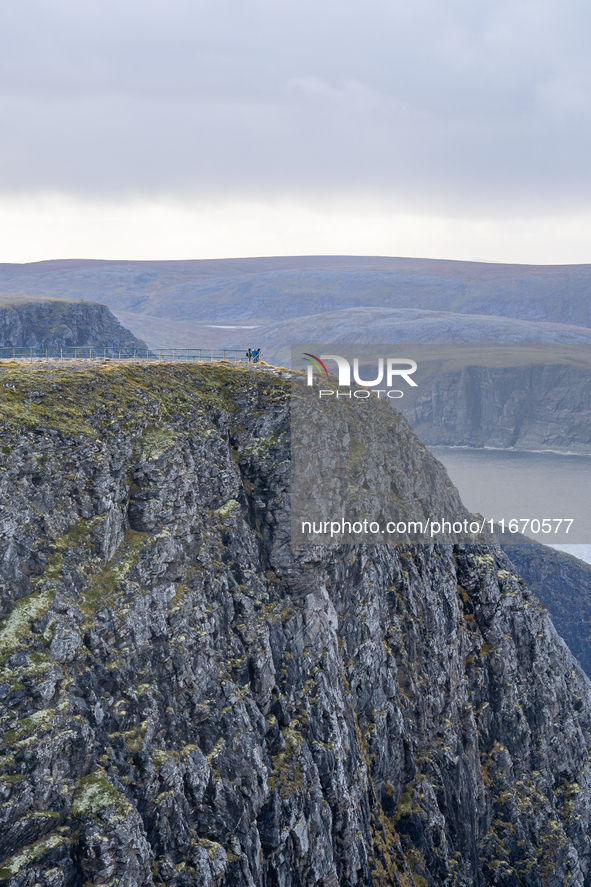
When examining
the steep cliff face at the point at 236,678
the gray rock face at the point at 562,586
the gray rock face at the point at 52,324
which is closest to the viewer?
the steep cliff face at the point at 236,678

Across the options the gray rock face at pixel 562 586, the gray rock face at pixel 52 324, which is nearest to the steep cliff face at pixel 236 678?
the gray rock face at pixel 562 586

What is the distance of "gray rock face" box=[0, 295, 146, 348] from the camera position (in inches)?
6137

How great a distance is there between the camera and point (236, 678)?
1644 inches

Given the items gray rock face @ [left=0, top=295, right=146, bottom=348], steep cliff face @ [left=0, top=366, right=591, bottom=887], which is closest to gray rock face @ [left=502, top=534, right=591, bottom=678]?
steep cliff face @ [left=0, top=366, right=591, bottom=887]

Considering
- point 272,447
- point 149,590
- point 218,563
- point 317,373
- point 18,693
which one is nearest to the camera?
point 18,693

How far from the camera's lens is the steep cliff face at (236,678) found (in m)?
31.0

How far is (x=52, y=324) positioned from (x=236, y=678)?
13773cm

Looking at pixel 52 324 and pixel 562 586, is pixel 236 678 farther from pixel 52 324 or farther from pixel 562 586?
pixel 52 324

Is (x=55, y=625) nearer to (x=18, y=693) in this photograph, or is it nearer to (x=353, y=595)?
(x=18, y=693)

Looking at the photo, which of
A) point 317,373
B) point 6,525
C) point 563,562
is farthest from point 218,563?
point 563,562

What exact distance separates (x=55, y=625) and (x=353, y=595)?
87.5 ft

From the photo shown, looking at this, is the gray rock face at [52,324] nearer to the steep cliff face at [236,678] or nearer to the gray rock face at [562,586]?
the gray rock face at [562,586]

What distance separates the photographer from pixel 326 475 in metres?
54.3

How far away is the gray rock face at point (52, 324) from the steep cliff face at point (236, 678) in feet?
372
